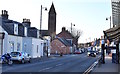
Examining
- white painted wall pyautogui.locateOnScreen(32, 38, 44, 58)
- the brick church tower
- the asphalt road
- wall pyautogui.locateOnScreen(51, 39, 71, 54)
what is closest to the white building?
white painted wall pyautogui.locateOnScreen(32, 38, 44, 58)

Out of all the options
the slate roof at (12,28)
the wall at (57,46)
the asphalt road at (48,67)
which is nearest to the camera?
the asphalt road at (48,67)

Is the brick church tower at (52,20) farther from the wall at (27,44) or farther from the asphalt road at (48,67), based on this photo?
the asphalt road at (48,67)

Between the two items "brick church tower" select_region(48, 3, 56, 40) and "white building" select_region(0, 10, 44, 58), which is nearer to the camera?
"white building" select_region(0, 10, 44, 58)

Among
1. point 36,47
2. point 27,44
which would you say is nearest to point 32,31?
point 36,47

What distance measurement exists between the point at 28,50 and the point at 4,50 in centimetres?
1255

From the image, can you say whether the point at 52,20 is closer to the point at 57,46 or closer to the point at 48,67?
the point at 57,46

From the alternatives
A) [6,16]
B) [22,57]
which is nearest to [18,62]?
[22,57]

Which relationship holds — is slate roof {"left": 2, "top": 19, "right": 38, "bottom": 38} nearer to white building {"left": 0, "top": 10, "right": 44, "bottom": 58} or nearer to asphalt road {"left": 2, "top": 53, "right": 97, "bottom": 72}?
white building {"left": 0, "top": 10, "right": 44, "bottom": 58}

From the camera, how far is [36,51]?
58094mm

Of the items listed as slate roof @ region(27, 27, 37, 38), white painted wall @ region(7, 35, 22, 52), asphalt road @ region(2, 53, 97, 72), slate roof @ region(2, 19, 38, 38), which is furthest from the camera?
slate roof @ region(27, 27, 37, 38)

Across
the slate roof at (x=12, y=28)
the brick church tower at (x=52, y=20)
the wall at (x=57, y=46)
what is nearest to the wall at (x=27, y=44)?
the slate roof at (x=12, y=28)

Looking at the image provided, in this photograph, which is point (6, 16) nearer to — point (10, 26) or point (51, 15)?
point (10, 26)

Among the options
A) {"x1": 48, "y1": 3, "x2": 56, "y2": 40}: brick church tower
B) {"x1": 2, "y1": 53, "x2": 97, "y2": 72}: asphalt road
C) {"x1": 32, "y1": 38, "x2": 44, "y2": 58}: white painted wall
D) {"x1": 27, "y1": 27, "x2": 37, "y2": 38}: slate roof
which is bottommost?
{"x1": 2, "y1": 53, "x2": 97, "y2": 72}: asphalt road

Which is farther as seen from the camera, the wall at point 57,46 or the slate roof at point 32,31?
the wall at point 57,46
